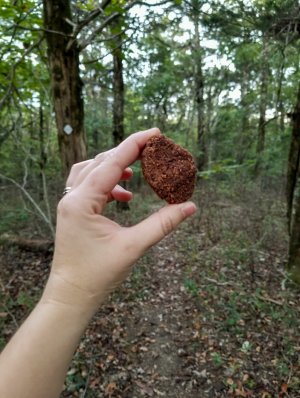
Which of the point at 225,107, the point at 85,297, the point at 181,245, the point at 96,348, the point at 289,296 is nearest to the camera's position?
the point at 85,297

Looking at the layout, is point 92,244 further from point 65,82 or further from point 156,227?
point 65,82

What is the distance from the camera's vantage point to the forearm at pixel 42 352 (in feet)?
3.68

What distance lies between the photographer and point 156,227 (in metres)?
1.52

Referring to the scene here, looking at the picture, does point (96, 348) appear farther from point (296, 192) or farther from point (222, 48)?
point (222, 48)

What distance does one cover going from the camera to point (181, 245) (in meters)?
7.30

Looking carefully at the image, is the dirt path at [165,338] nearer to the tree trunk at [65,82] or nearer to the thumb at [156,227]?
the tree trunk at [65,82]

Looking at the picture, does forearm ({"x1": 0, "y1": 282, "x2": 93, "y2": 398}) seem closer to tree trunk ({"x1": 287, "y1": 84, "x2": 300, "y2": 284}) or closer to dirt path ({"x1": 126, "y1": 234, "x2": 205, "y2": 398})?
dirt path ({"x1": 126, "y1": 234, "x2": 205, "y2": 398})

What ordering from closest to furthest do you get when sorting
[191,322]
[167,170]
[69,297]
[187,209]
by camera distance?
[69,297] < [187,209] < [167,170] < [191,322]

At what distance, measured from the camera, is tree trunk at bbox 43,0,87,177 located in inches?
166

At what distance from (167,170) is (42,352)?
108cm

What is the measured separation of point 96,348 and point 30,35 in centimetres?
485

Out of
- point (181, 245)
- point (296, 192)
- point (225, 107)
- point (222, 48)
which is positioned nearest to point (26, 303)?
point (181, 245)

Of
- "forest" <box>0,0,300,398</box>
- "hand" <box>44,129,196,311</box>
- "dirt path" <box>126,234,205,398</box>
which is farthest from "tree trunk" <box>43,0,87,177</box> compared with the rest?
"hand" <box>44,129,196,311</box>

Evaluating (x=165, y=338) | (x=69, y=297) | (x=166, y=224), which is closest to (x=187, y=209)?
(x=166, y=224)
